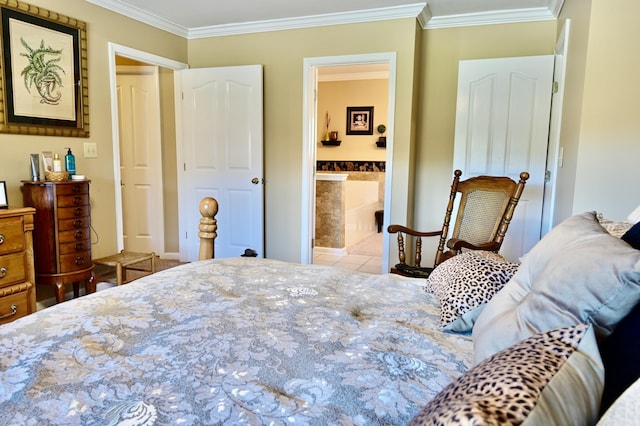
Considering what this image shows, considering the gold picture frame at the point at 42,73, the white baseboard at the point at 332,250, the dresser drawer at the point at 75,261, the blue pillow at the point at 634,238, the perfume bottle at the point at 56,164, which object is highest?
the gold picture frame at the point at 42,73

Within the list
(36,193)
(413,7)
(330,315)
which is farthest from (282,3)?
(330,315)

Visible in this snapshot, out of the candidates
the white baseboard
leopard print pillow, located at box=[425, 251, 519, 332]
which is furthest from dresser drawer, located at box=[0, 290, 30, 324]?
the white baseboard

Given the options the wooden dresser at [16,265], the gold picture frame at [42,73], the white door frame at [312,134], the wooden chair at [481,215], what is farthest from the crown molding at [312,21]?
the wooden dresser at [16,265]

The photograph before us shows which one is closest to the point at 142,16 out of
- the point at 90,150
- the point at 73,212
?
the point at 90,150

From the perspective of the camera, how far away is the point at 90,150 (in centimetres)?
339

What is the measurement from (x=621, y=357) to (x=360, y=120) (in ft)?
21.4

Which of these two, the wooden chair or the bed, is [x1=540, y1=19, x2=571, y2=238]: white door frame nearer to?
the wooden chair

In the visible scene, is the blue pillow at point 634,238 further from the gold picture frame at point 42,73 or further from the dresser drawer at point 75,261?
the gold picture frame at point 42,73

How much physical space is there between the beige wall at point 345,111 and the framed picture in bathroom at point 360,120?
0.20 feet

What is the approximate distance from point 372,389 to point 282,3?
11.3 feet

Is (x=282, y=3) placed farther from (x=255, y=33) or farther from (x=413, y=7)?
(x=413, y=7)

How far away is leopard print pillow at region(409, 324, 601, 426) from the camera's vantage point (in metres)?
0.52

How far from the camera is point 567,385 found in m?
0.58

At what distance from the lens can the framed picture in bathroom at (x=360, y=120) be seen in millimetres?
6863
